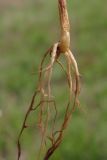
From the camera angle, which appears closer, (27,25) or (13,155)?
(13,155)

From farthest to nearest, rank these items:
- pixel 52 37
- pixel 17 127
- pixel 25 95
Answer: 1. pixel 52 37
2. pixel 25 95
3. pixel 17 127

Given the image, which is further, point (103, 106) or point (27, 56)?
point (27, 56)

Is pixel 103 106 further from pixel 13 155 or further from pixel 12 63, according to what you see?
pixel 12 63

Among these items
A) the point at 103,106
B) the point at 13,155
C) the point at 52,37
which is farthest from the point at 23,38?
the point at 13,155

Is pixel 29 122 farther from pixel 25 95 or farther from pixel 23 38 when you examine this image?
pixel 23 38

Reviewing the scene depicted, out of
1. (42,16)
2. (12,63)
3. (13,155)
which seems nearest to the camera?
(13,155)

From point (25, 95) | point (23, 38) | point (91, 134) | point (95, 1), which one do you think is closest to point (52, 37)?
point (23, 38)
